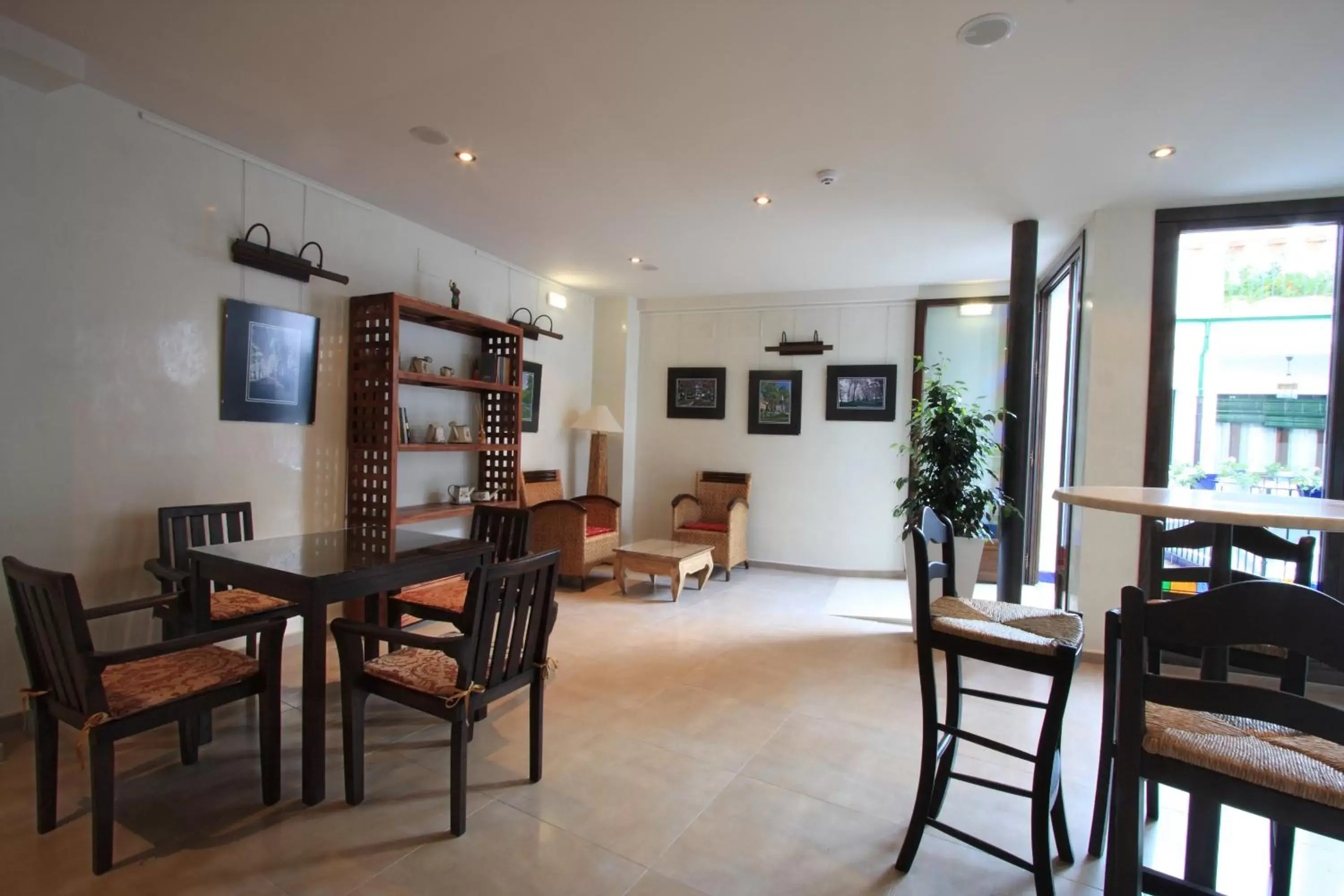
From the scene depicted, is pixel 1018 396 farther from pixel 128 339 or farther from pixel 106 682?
pixel 128 339

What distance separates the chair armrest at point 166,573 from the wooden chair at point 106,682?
12.1 inches

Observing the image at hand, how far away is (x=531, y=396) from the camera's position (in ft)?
18.8

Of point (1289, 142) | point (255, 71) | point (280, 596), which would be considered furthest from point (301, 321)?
point (1289, 142)

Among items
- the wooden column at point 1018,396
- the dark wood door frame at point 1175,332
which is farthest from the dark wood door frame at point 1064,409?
the dark wood door frame at point 1175,332

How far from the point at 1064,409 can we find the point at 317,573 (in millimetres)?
4873

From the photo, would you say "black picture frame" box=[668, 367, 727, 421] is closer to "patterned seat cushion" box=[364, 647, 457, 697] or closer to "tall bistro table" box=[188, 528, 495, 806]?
"tall bistro table" box=[188, 528, 495, 806]

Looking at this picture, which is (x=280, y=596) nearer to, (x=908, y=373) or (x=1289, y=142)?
(x=1289, y=142)

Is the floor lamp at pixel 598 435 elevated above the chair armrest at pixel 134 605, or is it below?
above

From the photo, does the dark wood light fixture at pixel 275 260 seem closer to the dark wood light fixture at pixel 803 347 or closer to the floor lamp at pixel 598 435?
the floor lamp at pixel 598 435

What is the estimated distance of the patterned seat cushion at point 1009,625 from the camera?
175cm

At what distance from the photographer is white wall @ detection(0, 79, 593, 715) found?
2.61 metres

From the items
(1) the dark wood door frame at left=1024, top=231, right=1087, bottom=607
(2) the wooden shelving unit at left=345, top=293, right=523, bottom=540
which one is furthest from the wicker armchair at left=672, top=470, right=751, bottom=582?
(1) the dark wood door frame at left=1024, top=231, right=1087, bottom=607

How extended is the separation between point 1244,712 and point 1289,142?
128 inches

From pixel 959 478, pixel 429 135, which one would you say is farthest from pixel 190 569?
pixel 959 478
